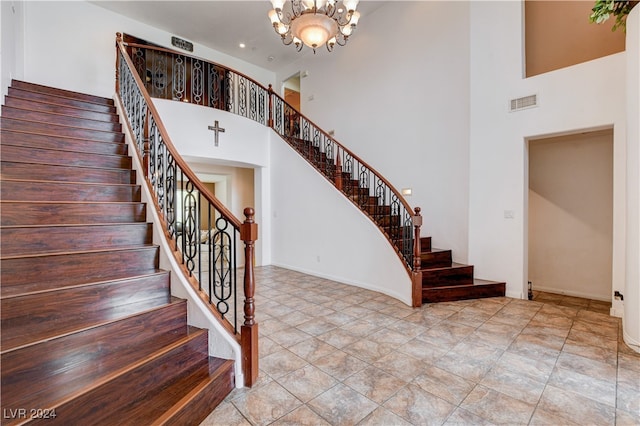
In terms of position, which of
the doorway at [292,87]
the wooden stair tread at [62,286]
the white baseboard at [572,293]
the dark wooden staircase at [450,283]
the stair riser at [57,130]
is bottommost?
Answer: the white baseboard at [572,293]

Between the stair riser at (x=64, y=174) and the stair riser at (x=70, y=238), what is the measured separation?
88cm

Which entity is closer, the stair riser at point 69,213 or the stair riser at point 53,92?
the stair riser at point 69,213

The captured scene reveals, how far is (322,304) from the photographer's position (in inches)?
158

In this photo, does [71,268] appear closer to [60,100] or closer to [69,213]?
[69,213]

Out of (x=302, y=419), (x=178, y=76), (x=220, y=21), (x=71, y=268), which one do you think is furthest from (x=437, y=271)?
(x=220, y=21)

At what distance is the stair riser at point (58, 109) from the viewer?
3.46 metres

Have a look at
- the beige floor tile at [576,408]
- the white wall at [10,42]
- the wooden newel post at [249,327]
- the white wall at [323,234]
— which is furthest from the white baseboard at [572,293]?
the white wall at [10,42]

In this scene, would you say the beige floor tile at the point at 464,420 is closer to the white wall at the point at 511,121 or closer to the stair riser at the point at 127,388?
the stair riser at the point at 127,388

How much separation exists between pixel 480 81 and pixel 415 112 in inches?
46.6

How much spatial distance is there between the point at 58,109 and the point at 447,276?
19.5 ft

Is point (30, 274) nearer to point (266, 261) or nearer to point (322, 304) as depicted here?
point (322, 304)

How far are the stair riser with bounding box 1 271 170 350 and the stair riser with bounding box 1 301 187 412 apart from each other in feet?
0.21

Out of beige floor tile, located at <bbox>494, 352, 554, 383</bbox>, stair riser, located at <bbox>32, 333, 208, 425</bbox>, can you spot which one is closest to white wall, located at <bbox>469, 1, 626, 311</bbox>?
beige floor tile, located at <bbox>494, 352, 554, 383</bbox>

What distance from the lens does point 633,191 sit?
9.27 feet
